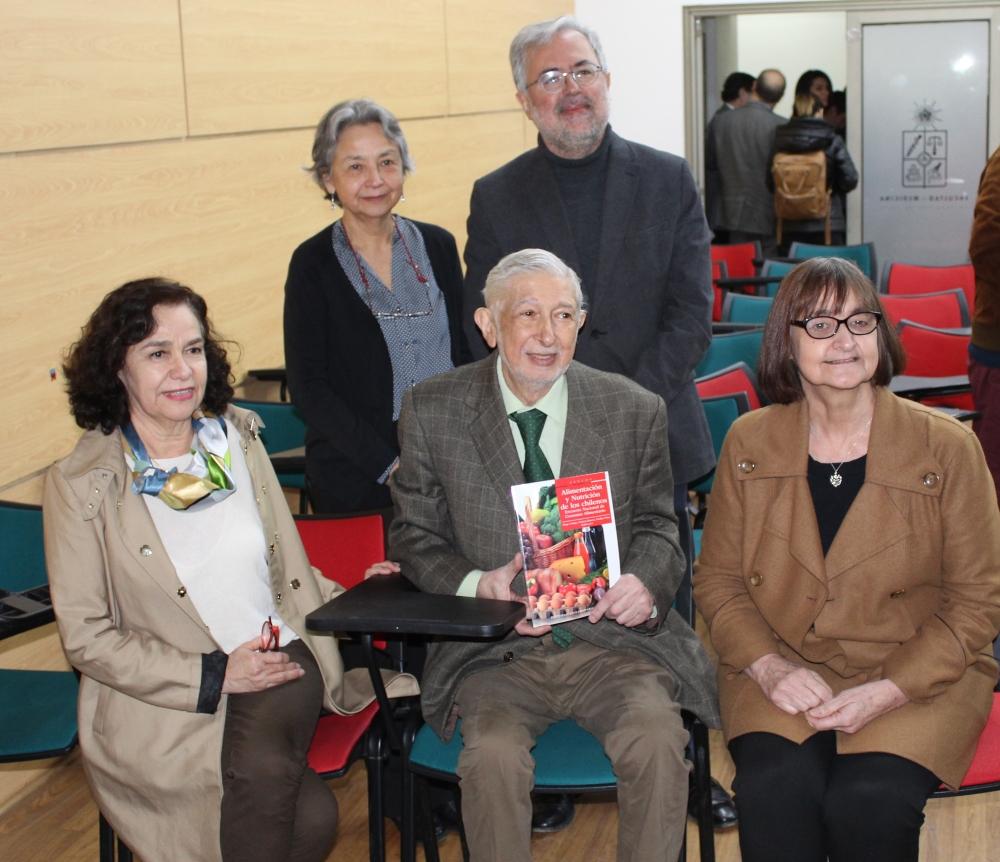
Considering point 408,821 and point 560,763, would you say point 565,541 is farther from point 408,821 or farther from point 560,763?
point 408,821

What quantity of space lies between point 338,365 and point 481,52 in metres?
4.30

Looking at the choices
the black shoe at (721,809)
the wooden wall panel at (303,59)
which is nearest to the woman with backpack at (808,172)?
the wooden wall panel at (303,59)

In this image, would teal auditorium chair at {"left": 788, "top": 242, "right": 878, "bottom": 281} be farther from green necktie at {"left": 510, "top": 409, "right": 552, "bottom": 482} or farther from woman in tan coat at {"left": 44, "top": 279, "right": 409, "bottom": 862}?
woman in tan coat at {"left": 44, "top": 279, "right": 409, "bottom": 862}

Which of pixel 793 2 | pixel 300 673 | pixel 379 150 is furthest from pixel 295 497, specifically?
pixel 793 2

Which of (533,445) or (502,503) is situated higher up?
(533,445)

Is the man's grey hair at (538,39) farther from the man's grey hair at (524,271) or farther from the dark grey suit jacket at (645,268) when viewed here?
the man's grey hair at (524,271)

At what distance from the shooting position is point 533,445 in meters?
2.66

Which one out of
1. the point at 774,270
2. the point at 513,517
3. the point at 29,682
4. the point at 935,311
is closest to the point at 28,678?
the point at 29,682

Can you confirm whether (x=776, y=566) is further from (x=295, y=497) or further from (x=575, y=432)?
(x=295, y=497)

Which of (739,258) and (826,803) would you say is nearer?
(826,803)

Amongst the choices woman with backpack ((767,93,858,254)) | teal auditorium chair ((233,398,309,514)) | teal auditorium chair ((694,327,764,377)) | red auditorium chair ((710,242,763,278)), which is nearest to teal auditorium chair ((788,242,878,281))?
red auditorium chair ((710,242,763,278))

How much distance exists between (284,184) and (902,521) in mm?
3191

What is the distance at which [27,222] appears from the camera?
346 centimetres

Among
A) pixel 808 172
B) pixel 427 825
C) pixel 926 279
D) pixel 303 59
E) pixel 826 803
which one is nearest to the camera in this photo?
pixel 826 803
